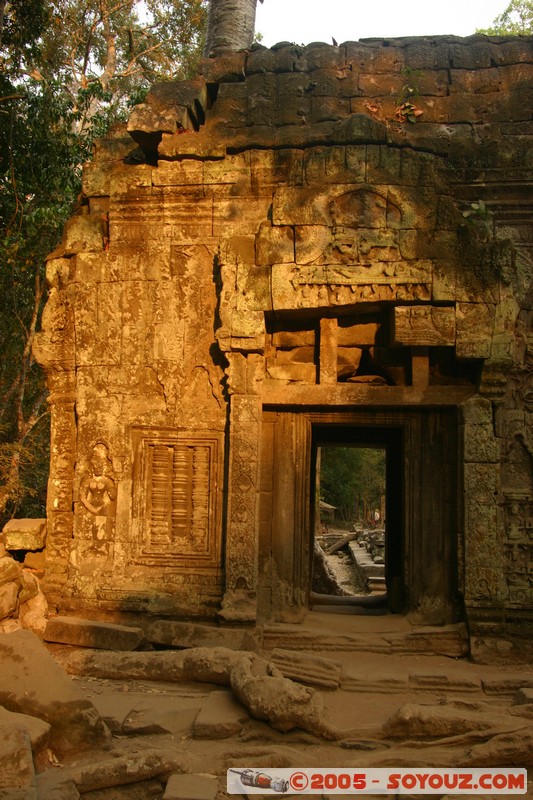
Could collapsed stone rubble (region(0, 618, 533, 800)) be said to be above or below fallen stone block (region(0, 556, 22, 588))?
below

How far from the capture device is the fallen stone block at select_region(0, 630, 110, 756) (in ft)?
12.6

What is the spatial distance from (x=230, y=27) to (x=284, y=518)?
8814 millimetres

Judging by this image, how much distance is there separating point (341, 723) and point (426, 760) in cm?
73

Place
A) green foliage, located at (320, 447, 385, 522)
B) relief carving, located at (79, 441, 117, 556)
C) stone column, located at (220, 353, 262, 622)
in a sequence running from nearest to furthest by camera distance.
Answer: stone column, located at (220, 353, 262, 622)
relief carving, located at (79, 441, 117, 556)
green foliage, located at (320, 447, 385, 522)

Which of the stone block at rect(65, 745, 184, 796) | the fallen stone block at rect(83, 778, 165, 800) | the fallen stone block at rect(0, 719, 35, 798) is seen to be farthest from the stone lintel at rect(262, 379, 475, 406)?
the fallen stone block at rect(0, 719, 35, 798)

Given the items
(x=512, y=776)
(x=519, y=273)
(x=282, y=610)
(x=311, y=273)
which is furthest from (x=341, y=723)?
(x=519, y=273)

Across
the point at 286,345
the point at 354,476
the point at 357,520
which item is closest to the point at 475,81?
the point at 286,345

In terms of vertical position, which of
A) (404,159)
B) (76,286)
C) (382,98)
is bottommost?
(76,286)

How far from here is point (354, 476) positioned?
28344mm

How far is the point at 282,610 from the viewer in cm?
620

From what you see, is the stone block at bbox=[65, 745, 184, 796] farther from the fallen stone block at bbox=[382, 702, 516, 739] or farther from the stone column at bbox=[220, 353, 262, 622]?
the stone column at bbox=[220, 353, 262, 622]

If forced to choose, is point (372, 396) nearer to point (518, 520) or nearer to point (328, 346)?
point (328, 346)

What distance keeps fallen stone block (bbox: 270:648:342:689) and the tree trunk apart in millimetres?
9554

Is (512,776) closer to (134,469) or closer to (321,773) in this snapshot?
(321,773)
